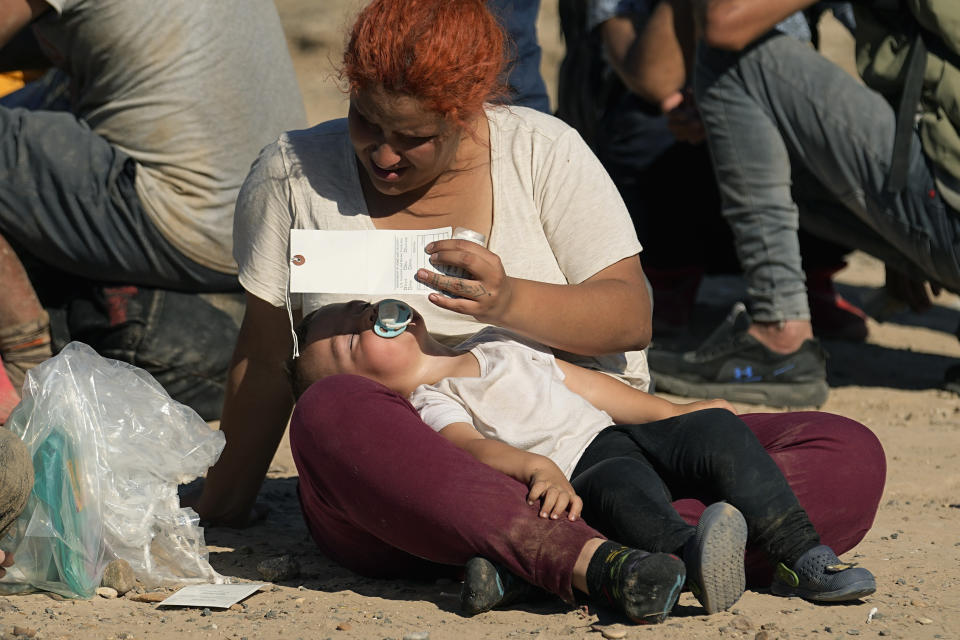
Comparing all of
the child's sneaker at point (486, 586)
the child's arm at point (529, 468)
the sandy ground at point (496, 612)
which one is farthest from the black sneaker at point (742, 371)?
the child's sneaker at point (486, 586)

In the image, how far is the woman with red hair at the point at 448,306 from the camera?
6.96 feet

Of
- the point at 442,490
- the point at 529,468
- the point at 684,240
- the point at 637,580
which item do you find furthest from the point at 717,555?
the point at 684,240

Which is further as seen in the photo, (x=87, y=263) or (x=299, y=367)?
(x=87, y=263)

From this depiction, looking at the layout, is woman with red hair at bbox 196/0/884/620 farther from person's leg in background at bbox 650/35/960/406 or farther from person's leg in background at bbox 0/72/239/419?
person's leg in background at bbox 650/35/960/406

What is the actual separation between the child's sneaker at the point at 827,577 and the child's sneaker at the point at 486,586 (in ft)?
1.61

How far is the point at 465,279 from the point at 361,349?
0.36 meters

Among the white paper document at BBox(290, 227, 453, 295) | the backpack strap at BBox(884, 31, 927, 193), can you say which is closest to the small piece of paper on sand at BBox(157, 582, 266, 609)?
the white paper document at BBox(290, 227, 453, 295)

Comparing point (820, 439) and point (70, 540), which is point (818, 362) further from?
point (70, 540)

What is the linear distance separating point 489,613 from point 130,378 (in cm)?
89

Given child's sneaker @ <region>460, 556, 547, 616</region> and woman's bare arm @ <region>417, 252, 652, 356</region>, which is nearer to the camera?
child's sneaker @ <region>460, 556, 547, 616</region>

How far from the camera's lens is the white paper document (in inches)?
90.4

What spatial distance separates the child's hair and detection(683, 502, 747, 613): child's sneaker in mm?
922

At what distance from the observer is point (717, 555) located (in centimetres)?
202

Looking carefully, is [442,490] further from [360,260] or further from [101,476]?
[101,476]
